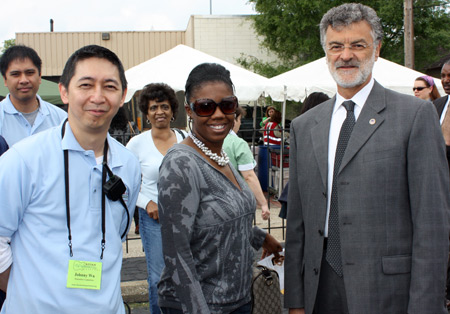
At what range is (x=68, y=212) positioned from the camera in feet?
6.44

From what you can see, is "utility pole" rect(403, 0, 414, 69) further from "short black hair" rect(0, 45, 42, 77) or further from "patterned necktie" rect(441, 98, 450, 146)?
"short black hair" rect(0, 45, 42, 77)

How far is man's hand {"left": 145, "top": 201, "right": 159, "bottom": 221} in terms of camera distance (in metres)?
4.10

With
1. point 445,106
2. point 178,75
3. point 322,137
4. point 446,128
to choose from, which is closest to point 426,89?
point 445,106

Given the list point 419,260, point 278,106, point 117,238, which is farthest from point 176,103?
point 278,106

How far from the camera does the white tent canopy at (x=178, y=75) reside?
27.6 ft

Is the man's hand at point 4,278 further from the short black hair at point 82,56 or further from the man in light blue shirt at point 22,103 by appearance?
the man in light blue shirt at point 22,103

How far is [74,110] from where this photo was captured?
2125mm

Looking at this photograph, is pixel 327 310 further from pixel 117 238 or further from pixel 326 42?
pixel 326 42

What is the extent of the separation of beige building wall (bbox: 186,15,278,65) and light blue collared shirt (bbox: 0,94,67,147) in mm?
23370

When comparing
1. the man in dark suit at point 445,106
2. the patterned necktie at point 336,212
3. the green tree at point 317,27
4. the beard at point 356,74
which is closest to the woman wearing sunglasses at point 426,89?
the man in dark suit at point 445,106

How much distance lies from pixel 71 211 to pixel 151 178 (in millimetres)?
2357

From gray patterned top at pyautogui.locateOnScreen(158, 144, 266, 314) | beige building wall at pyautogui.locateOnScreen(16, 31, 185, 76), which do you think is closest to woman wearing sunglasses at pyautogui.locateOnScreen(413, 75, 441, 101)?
gray patterned top at pyautogui.locateOnScreen(158, 144, 266, 314)

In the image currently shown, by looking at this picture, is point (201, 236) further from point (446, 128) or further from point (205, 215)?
Answer: point (446, 128)

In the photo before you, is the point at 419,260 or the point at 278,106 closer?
the point at 419,260
